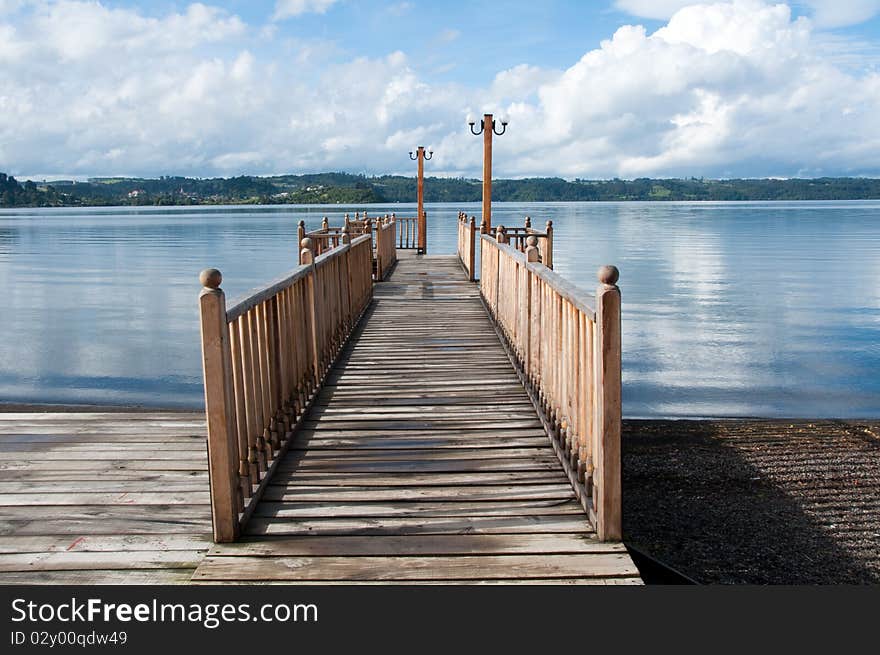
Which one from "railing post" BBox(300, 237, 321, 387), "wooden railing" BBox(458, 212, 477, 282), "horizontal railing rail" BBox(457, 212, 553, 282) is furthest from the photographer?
"wooden railing" BBox(458, 212, 477, 282)

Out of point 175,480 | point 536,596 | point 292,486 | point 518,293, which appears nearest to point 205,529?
point 292,486

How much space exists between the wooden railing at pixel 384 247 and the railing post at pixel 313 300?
393 inches

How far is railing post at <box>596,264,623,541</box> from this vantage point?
375cm

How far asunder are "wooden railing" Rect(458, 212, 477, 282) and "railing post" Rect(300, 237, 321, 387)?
971 centimetres

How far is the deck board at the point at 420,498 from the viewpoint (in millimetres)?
3605

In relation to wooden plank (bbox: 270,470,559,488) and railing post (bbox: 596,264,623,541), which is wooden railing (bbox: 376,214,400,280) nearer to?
wooden plank (bbox: 270,470,559,488)

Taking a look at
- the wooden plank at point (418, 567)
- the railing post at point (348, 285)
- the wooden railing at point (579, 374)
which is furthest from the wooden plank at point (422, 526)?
the railing post at point (348, 285)

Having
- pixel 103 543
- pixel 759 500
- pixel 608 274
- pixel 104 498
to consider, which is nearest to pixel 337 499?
pixel 103 543

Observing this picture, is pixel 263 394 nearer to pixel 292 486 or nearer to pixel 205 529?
pixel 292 486

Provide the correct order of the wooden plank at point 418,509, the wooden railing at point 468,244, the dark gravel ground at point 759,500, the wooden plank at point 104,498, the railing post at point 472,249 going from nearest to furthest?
the wooden plank at point 418,509 < the wooden plank at point 104,498 < the dark gravel ground at point 759,500 < the railing post at point 472,249 < the wooden railing at point 468,244

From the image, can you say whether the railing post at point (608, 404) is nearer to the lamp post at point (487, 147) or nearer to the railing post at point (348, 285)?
the railing post at point (348, 285)

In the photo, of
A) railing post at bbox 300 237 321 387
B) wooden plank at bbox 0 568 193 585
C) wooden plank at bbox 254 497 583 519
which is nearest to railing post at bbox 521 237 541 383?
railing post at bbox 300 237 321 387

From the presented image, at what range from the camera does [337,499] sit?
4434 millimetres

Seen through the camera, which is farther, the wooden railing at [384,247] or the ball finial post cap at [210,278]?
the wooden railing at [384,247]
